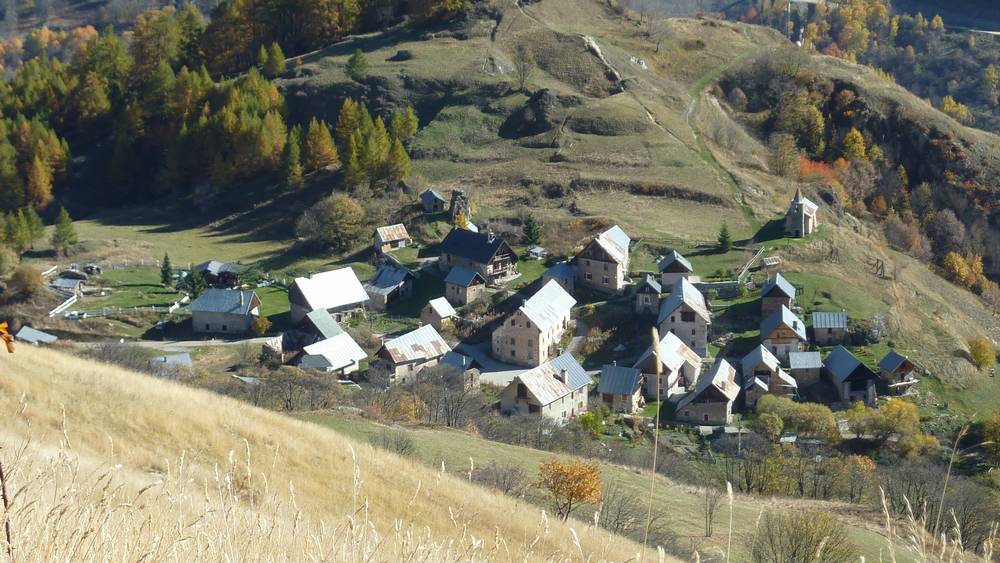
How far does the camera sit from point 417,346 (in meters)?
45.1

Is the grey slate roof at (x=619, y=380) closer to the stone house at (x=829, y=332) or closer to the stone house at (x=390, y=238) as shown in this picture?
the stone house at (x=829, y=332)

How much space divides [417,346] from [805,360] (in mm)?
18306

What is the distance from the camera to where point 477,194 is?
6456cm

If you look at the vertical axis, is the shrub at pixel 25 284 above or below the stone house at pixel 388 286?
above

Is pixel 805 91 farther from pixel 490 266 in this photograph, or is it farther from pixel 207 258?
pixel 207 258

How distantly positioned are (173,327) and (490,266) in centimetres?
1696

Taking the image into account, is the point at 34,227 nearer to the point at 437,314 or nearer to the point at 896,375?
the point at 437,314

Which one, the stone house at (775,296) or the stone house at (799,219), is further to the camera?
the stone house at (799,219)

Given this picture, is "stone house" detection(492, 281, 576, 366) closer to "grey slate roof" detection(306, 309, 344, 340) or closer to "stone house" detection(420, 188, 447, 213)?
"grey slate roof" detection(306, 309, 344, 340)

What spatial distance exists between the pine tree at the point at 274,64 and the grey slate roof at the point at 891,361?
195ft

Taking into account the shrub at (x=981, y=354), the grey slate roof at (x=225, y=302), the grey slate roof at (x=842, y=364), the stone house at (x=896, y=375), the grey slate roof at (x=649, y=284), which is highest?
the grey slate roof at (x=225, y=302)

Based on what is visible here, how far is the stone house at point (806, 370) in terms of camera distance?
4466 cm

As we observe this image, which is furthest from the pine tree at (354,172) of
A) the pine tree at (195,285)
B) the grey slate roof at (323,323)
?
the grey slate roof at (323,323)

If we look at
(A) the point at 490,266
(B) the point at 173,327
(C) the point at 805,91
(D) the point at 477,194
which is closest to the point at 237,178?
(D) the point at 477,194
